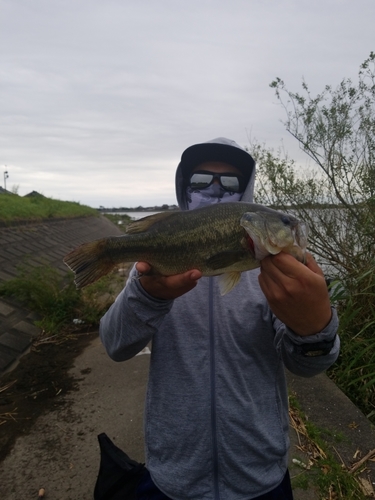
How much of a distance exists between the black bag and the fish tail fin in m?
1.23

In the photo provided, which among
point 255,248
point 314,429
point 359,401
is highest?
point 255,248

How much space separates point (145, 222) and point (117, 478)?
5.25ft

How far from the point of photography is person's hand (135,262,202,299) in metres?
1.82

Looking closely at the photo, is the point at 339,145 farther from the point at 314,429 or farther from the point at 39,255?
the point at 39,255

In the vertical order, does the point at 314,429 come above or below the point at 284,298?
below

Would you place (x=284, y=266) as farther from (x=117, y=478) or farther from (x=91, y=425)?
(x=91, y=425)

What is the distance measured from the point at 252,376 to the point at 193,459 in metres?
0.50

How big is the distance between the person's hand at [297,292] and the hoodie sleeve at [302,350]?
32 millimetres

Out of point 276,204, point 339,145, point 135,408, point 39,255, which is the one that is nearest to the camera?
point 135,408

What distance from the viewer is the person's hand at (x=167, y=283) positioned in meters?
1.82

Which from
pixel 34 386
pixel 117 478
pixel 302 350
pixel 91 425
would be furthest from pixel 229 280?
pixel 34 386

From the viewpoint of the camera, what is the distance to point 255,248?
1822 millimetres

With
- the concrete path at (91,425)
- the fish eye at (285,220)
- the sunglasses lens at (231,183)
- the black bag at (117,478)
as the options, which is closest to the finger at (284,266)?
the fish eye at (285,220)

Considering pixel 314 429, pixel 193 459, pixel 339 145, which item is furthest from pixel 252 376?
pixel 339 145
